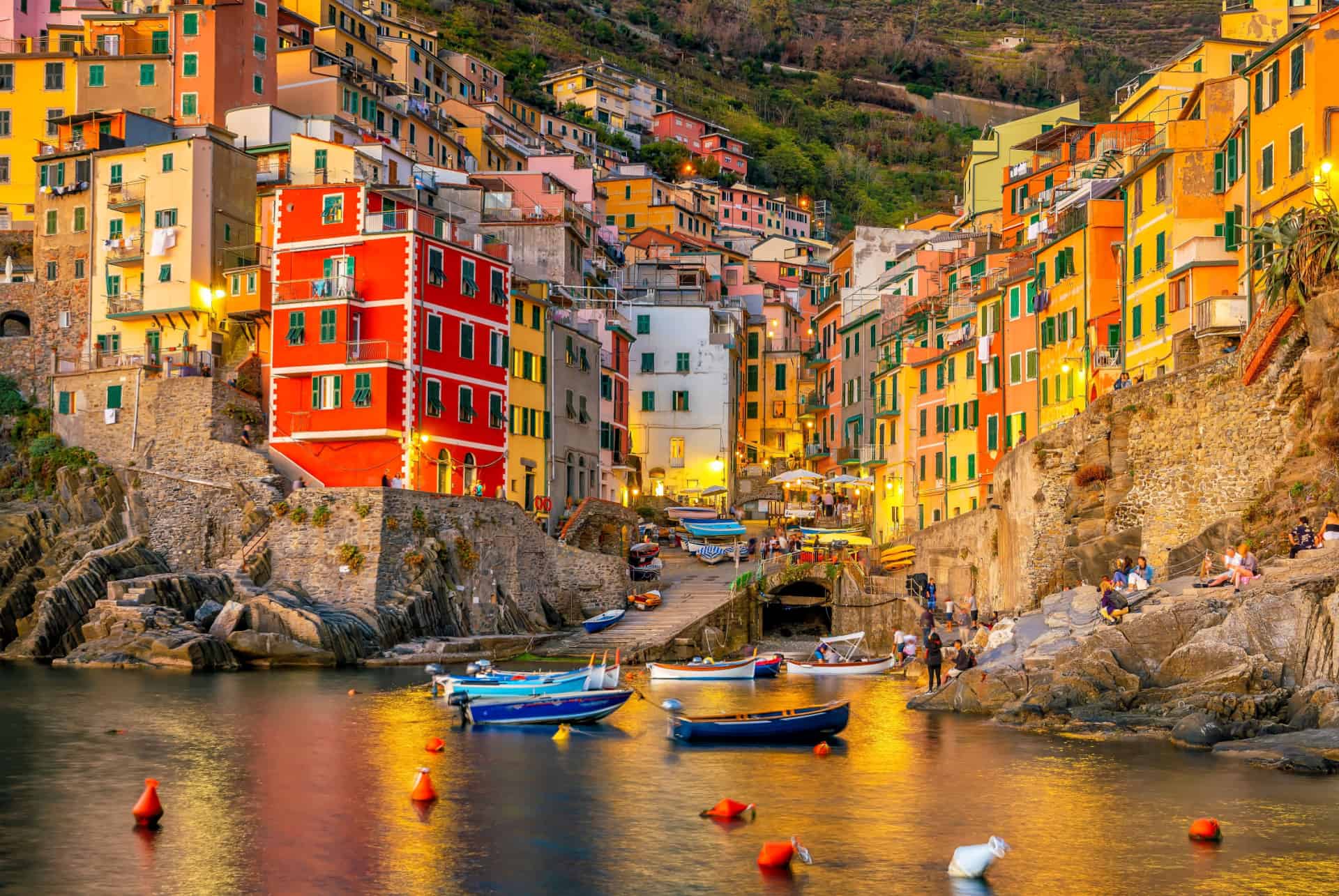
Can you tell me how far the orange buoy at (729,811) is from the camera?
97.9 ft

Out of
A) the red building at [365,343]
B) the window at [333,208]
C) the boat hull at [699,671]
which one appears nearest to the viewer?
the boat hull at [699,671]

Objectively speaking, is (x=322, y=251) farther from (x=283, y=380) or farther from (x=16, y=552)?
(x=16, y=552)

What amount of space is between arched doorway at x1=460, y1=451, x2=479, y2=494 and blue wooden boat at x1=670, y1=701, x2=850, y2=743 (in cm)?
3108

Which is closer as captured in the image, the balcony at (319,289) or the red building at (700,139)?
the balcony at (319,289)

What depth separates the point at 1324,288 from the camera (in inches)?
1711

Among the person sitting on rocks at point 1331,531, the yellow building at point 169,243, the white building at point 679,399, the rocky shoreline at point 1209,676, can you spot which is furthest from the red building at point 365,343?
the person sitting on rocks at point 1331,531

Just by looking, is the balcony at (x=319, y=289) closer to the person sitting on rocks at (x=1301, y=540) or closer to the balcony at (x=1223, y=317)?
the balcony at (x=1223, y=317)

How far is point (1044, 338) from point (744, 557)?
22157mm

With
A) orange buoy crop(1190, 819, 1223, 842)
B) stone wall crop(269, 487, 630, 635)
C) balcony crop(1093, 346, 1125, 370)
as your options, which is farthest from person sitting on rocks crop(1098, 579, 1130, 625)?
stone wall crop(269, 487, 630, 635)

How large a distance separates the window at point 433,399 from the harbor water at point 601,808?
23.1m

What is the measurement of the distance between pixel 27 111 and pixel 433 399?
35612mm

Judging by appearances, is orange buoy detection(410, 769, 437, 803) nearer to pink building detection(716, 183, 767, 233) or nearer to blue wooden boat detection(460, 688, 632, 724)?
blue wooden boat detection(460, 688, 632, 724)

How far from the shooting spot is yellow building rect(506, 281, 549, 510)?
240ft

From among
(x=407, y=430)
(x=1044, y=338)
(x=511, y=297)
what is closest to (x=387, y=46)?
(x=511, y=297)
